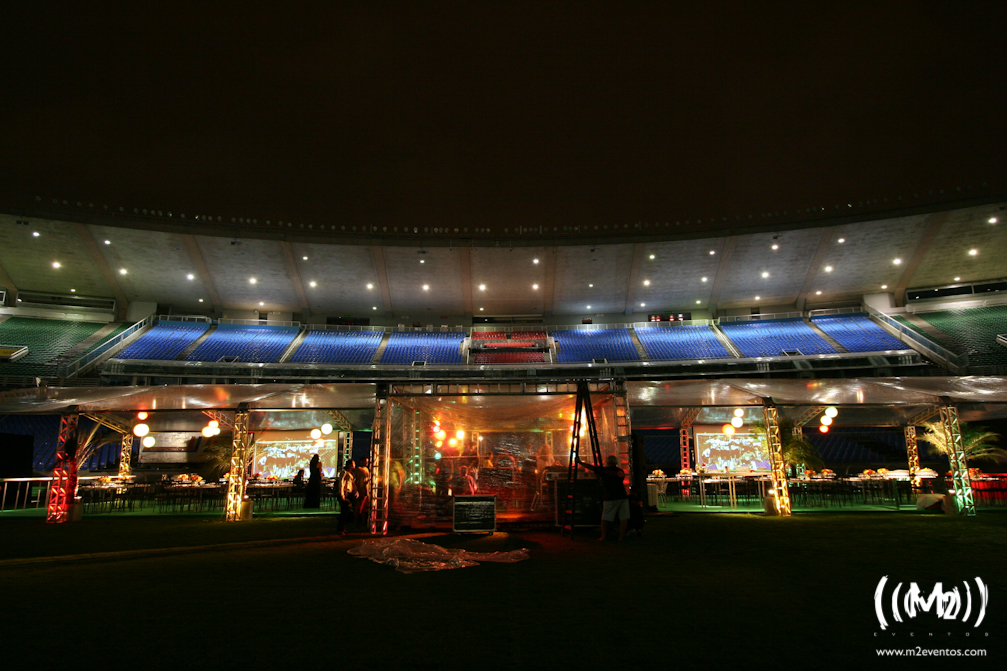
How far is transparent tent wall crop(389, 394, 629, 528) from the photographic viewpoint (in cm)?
986

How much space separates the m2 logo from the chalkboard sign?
18.6 ft

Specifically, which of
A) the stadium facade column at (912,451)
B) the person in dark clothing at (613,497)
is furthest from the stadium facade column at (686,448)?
the person in dark clothing at (613,497)

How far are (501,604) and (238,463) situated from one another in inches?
398

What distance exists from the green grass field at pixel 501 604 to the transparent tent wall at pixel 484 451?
6.52 ft

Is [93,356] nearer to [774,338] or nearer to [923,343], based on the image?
[774,338]

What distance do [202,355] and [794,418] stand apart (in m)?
24.3

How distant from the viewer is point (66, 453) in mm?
12008

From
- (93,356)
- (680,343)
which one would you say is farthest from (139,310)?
(680,343)

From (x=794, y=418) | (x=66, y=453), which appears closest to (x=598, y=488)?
(x=794, y=418)

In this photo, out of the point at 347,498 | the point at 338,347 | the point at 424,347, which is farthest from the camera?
the point at 424,347

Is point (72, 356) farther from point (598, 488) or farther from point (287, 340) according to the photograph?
point (598, 488)

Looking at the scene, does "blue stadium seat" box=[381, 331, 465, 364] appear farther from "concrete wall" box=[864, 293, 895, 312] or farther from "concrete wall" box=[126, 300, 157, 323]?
"concrete wall" box=[864, 293, 895, 312]

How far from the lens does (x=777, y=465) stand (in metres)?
12.0

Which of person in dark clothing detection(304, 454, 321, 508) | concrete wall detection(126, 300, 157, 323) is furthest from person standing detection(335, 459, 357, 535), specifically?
concrete wall detection(126, 300, 157, 323)
